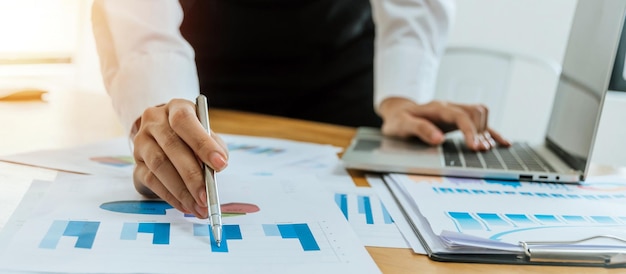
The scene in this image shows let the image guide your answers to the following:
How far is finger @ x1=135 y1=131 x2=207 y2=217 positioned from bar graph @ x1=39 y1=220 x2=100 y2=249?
0.08m

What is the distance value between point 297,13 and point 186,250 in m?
0.88

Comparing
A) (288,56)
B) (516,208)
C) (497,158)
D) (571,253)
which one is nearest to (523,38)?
(288,56)

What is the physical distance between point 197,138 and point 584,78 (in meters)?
0.61

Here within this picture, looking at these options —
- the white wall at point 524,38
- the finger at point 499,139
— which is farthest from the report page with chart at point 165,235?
the white wall at point 524,38

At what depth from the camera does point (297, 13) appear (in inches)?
52.9

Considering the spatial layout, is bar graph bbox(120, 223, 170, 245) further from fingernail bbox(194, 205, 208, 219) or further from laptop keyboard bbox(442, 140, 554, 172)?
laptop keyboard bbox(442, 140, 554, 172)

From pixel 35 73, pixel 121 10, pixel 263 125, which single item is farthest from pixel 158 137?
pixel 35 73

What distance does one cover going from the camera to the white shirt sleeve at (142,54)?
2.79 feet

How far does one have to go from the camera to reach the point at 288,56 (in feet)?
4.50

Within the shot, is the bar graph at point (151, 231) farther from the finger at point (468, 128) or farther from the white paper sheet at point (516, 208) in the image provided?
the finger at point (468, 128)

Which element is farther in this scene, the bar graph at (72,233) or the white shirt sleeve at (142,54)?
the white shirt sleeve at (142,54)

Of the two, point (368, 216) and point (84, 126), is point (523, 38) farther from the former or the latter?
point (368, 216)

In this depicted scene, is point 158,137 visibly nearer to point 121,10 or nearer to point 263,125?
point 121,10

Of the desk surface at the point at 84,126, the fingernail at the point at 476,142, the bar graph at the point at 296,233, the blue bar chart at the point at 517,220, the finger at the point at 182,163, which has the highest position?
the finger at the point at 182,163
